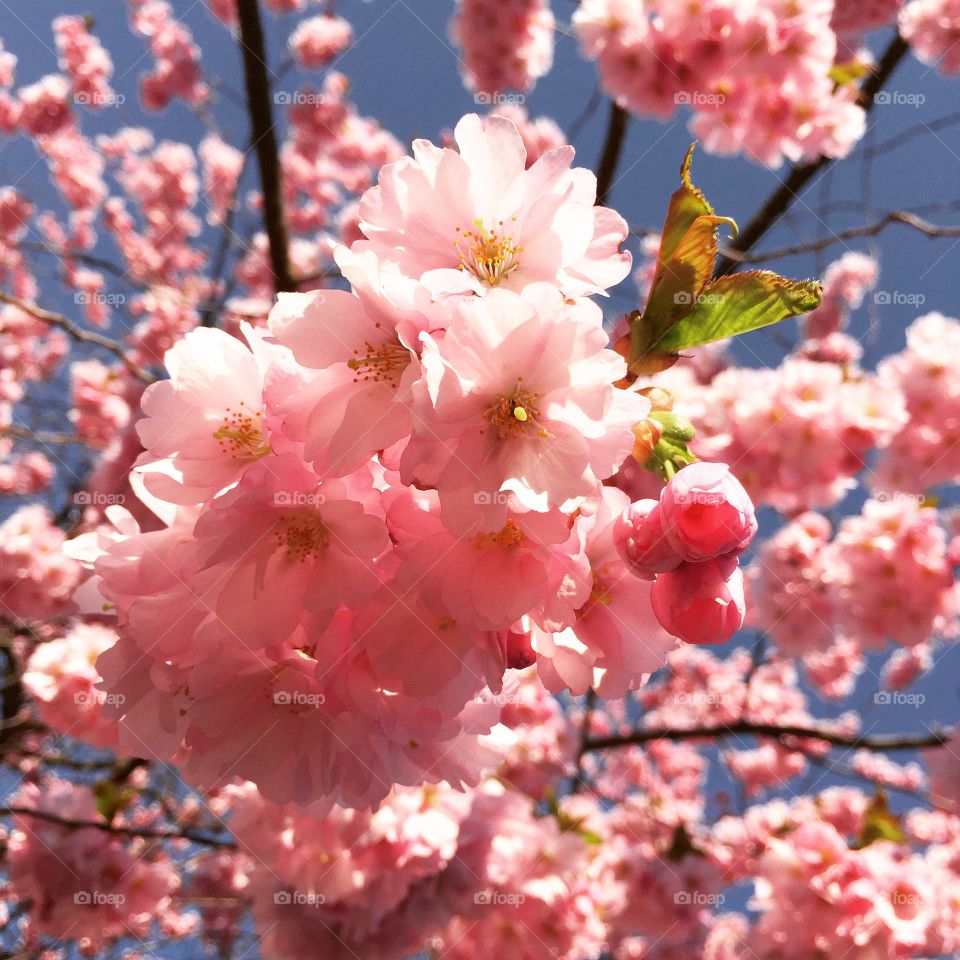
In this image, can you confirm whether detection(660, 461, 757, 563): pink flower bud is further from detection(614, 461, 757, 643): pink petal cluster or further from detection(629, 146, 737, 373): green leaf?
detection(629, 146, 737, 373): green leaf

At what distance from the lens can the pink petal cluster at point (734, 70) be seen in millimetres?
2783

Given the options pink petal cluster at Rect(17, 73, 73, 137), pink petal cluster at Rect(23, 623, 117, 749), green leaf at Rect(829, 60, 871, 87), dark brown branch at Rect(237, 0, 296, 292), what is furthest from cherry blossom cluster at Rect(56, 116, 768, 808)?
pink petal cluster at Rect(17, 73, 73, 137)

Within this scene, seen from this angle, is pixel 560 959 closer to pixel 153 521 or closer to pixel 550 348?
pixel 153 521

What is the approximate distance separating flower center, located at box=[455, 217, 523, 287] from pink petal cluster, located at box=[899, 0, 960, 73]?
4.31 meters

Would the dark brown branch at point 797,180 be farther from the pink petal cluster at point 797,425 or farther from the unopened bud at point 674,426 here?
the unopened bud at point 674,426

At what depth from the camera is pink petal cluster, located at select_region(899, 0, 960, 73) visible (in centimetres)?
391

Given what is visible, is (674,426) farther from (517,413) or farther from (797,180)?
(797,180)

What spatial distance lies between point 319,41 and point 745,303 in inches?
313

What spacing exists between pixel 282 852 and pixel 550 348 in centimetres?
186

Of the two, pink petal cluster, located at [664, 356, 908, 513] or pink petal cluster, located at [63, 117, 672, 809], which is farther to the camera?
pink petal cluster, located at [664, 356, 908, 513]

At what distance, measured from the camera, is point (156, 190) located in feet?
25.7

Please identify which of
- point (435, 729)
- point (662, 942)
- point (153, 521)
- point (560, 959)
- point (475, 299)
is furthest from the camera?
point (662, 942)

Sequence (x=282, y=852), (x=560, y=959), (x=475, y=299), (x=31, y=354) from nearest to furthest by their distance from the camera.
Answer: (x=475, y=299)
(x=282, y=852)
(x=560, y=959)
(x=31, y=354)

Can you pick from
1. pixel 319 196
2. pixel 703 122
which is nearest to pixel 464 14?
pixel 703 122
